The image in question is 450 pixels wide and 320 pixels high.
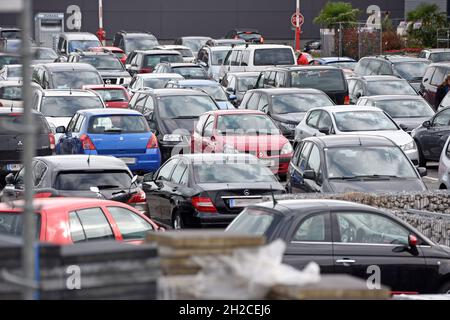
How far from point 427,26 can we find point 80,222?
45019 millimetres

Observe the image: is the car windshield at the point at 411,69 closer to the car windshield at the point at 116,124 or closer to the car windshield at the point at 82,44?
the car windshield at the point at 82,44

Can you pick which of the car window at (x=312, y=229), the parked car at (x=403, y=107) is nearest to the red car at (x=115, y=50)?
the parked car at (x=403, y=107)

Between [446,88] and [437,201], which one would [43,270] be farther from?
[446,88]

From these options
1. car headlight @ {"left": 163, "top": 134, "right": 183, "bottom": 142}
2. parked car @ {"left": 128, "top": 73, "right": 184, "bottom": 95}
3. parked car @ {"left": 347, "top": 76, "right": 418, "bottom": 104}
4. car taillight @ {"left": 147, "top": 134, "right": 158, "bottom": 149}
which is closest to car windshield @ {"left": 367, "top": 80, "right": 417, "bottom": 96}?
parked car @ {"left": 347, "top": 76, "right": 418, "bottom": 104}

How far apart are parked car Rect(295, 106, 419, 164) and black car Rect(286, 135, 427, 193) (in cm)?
449

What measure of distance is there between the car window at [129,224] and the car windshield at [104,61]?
27949 mm

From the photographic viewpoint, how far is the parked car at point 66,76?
108 feet

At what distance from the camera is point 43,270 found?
5.93m

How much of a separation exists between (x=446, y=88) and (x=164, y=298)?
27617 mm

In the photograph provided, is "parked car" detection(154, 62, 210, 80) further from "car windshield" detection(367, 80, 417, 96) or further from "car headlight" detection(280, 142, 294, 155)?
"car headlight" detection(280, 142, 294, 155)

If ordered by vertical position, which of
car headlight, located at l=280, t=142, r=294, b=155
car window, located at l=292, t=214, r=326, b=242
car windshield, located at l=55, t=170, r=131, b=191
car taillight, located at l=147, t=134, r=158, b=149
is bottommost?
car headlight, located at l=280, t=142, r=294, b=155

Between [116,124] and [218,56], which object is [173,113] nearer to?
[116,124]

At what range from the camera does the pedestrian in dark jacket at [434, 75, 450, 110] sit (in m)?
32.8
